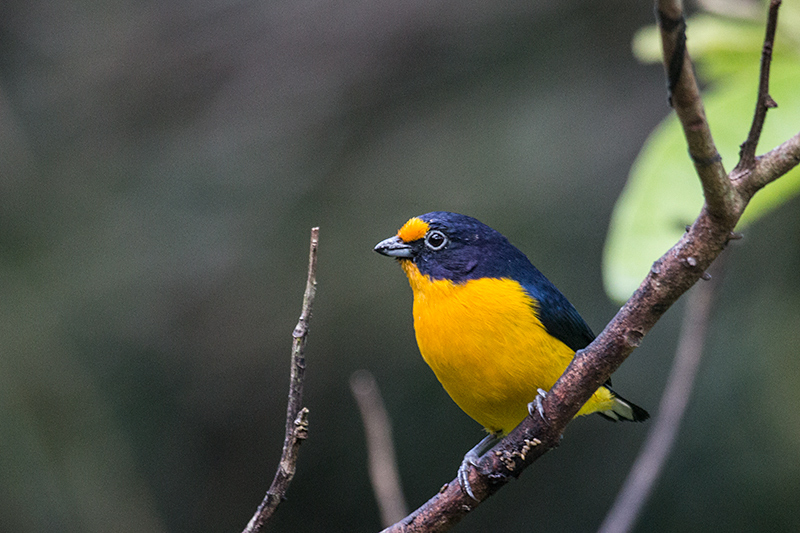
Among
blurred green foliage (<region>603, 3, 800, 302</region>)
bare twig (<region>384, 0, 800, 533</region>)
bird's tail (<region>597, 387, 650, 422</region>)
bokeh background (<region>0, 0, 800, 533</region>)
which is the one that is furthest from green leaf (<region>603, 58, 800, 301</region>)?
bokeh background (<region>0, 0, 800, 533</region>)

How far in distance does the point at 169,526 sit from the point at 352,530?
4.54 ft

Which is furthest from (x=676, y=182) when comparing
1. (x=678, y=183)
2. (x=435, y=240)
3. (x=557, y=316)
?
(x=435, y=240)

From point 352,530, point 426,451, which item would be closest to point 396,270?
point 426,451

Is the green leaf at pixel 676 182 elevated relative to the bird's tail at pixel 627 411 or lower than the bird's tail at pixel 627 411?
elevated

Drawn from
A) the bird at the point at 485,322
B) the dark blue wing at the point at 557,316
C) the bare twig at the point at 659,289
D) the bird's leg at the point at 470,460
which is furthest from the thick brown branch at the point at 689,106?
the dark blue wing at the point at 557,316

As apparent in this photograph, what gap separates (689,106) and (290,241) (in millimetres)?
4898

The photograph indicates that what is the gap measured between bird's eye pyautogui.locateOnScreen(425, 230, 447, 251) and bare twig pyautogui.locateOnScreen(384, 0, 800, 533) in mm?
1095

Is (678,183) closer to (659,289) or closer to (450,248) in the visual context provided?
(659,289)

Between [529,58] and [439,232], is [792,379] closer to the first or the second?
[439,232]

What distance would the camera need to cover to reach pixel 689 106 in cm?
113

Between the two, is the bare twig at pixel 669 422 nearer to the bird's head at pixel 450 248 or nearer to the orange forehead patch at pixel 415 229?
the bird's head at pixel 450 248

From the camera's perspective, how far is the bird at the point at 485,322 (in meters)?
2.64

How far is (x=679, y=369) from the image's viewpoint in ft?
8.80

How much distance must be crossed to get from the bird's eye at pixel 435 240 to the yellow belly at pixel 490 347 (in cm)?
20
